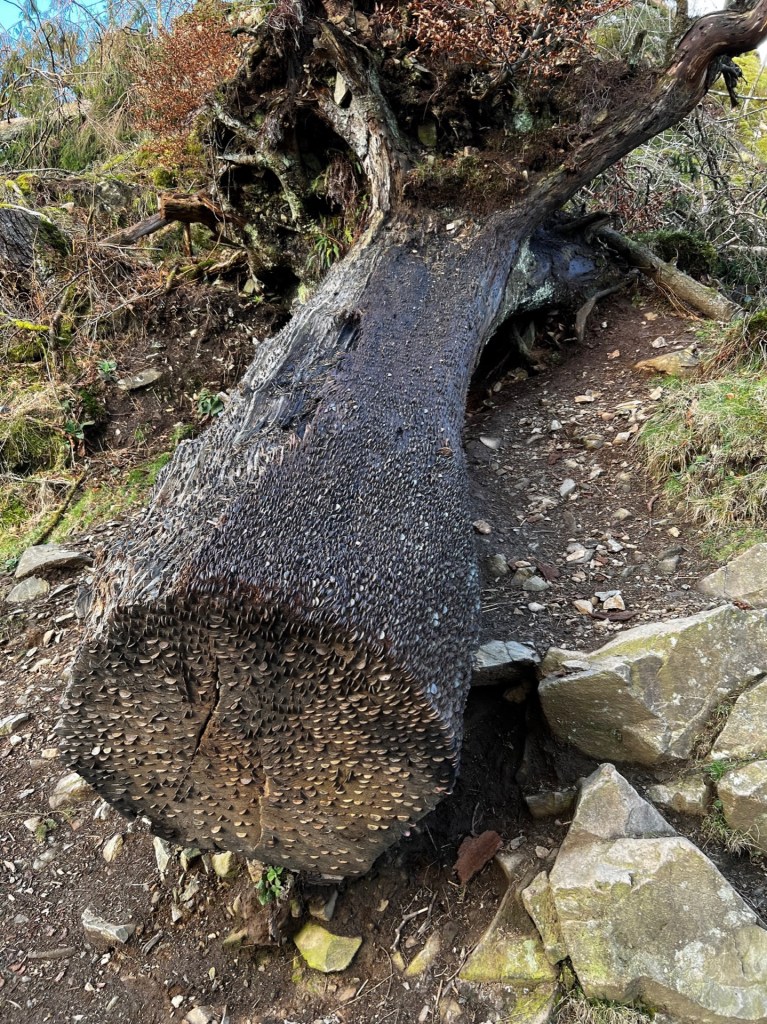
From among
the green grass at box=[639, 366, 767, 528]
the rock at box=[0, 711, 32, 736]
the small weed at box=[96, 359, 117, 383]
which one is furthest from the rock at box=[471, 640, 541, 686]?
the small weed at box=[96, 359, 117, 383]

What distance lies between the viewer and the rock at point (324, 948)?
1844 millimetres

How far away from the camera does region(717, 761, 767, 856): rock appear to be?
1840 mm

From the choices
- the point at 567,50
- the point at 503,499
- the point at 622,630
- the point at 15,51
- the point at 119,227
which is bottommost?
the point at 622,630

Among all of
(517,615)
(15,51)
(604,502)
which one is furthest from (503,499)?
(15,51)

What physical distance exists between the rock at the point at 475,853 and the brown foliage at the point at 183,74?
4.65 metres

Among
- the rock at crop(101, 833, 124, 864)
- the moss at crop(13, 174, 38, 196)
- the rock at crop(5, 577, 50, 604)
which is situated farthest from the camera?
the moss at crop(13, 174, 38, 196)

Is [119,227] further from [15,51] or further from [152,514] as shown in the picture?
[152,514]

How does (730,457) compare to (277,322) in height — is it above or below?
below

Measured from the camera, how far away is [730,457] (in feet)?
9.89

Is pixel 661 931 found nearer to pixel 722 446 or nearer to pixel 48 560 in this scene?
pixel 722 446

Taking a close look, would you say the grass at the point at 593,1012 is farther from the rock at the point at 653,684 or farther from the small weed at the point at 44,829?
the small weed at the point at 44,829

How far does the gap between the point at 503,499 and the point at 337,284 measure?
1332mm

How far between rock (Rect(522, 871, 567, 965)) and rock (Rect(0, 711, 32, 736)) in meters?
1.99

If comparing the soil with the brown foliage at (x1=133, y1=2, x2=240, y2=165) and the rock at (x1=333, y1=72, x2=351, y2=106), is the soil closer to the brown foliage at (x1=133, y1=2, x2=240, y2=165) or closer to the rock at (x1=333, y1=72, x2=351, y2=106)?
the rock at (x1=333, y1=72, x2=351, y2=106)
